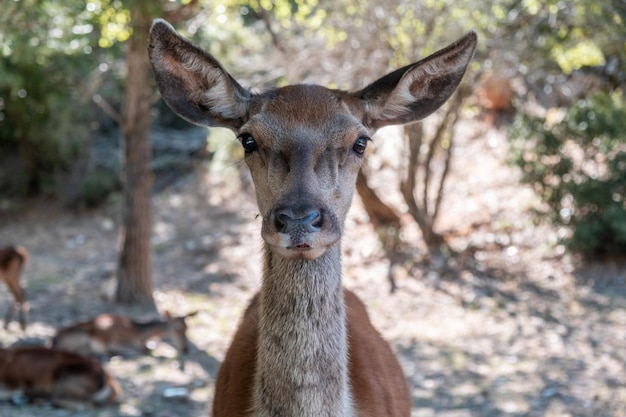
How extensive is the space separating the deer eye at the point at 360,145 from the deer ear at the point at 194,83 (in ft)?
1.78

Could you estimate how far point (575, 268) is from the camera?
37.8 ft

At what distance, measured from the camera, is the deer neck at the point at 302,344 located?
3.27 m

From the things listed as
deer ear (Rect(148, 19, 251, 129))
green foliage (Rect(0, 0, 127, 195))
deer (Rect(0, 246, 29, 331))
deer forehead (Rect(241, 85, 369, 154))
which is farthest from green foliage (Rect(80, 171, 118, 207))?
deer forehead (Rect(241, 85, 369, 154))

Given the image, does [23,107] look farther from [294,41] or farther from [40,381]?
[40,381]

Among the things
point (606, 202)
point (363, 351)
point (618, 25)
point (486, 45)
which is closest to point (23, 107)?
point (486, 45)

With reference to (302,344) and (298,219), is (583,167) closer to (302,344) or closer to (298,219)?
(302,344)

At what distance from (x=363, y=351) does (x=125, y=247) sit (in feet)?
23.7

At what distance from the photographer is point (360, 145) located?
145 inches

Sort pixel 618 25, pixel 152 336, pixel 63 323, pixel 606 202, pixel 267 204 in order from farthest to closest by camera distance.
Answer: pixel 606 202 < pixel 63 323 < pixel 152 336 < pixel 618 25 < pixel 267 204

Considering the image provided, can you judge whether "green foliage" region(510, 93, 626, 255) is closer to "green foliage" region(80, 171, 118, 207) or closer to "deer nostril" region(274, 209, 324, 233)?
"deer nostril" region(274, 209, 324, 233)

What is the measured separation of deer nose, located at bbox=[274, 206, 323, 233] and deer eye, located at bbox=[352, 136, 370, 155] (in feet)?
1.95

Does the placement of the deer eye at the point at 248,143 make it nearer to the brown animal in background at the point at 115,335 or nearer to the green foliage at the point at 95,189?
the brown animal in background at the point at 115,335

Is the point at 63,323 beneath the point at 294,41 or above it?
beneath

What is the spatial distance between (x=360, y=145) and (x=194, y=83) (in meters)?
0.83
